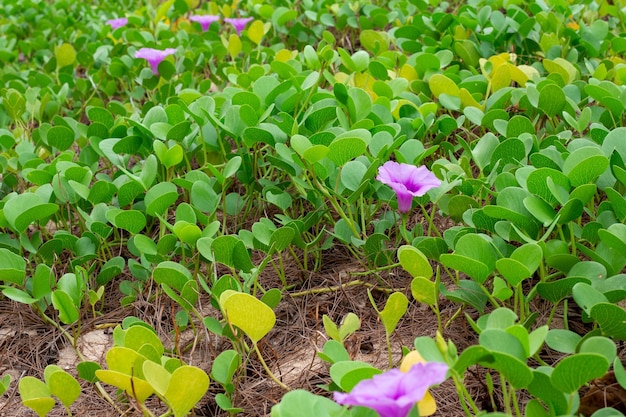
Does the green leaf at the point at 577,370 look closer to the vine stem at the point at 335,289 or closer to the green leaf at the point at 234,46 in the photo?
the vine stem at the point at 335,289

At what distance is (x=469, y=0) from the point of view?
2.90 metres

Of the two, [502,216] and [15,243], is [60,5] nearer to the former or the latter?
[15,243]

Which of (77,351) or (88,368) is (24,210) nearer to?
(77,351)

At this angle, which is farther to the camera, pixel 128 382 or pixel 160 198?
pixel 160 198

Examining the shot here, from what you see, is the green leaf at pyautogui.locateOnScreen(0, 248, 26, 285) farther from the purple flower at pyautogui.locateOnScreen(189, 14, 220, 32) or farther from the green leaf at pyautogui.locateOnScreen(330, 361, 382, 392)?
the purple flower at pyautogui.locateOnScreen(189, 14, 220, 32)

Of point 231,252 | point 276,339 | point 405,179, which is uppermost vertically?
point 405,179

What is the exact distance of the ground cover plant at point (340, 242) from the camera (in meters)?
1.14

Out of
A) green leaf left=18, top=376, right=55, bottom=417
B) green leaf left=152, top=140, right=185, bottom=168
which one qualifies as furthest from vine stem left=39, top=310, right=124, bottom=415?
green leaf left=152, top=140, right=185, bottom=168

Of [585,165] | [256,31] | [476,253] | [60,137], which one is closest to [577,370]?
[476,253]

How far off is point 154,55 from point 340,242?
3.60ft

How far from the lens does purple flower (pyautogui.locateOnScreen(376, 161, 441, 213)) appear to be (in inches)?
55.9

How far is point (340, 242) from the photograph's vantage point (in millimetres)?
1746

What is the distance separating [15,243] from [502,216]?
1.14m

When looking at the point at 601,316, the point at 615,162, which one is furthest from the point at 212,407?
the point at 615,162
